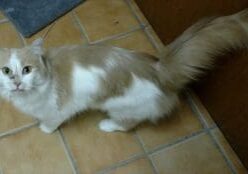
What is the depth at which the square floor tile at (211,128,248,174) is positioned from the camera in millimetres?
1373

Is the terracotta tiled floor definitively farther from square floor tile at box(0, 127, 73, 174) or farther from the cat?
the cat

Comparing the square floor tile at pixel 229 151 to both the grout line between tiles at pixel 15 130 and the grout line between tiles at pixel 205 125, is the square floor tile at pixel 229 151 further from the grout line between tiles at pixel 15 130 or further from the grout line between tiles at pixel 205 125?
the grout line between tiles at pixel 15 130

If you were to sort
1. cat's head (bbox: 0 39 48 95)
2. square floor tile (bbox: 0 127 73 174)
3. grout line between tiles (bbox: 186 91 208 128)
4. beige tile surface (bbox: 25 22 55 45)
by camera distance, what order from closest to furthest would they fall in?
cat's head (bbox: 0 39 48 95)
square floor tile (bbox: 0 127 73 174)
grout line between tiles (bbox: 186 91 208 128)
beige tile surface (bbox: 25 22 55 45)

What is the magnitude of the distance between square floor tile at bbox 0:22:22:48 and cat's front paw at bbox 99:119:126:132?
18.6 inches

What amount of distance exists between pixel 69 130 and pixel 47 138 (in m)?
0.08

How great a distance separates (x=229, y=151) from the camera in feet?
4.60

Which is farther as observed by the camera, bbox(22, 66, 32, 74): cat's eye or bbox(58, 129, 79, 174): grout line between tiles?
bbox(58, 129, 79, 174): grout line between tiles

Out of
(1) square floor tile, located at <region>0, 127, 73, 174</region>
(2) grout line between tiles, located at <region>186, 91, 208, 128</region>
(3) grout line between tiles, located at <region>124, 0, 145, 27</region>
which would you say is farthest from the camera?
(3) grout line between tiles, located at <region>124, 0, 145, 27</region>

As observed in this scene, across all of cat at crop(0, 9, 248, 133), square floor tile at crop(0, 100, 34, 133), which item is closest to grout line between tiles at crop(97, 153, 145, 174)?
cat at crop(0, 9, 248, 133)

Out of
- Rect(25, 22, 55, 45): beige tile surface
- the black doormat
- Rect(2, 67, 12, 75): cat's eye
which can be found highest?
Rect(2, 67, 12, 75): cat's eye

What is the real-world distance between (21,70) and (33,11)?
680mm

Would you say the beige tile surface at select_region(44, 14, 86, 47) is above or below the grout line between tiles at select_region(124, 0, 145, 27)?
above

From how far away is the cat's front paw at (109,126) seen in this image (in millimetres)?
1365

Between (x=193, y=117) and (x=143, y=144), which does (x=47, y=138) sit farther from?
(x=193, y=117)
